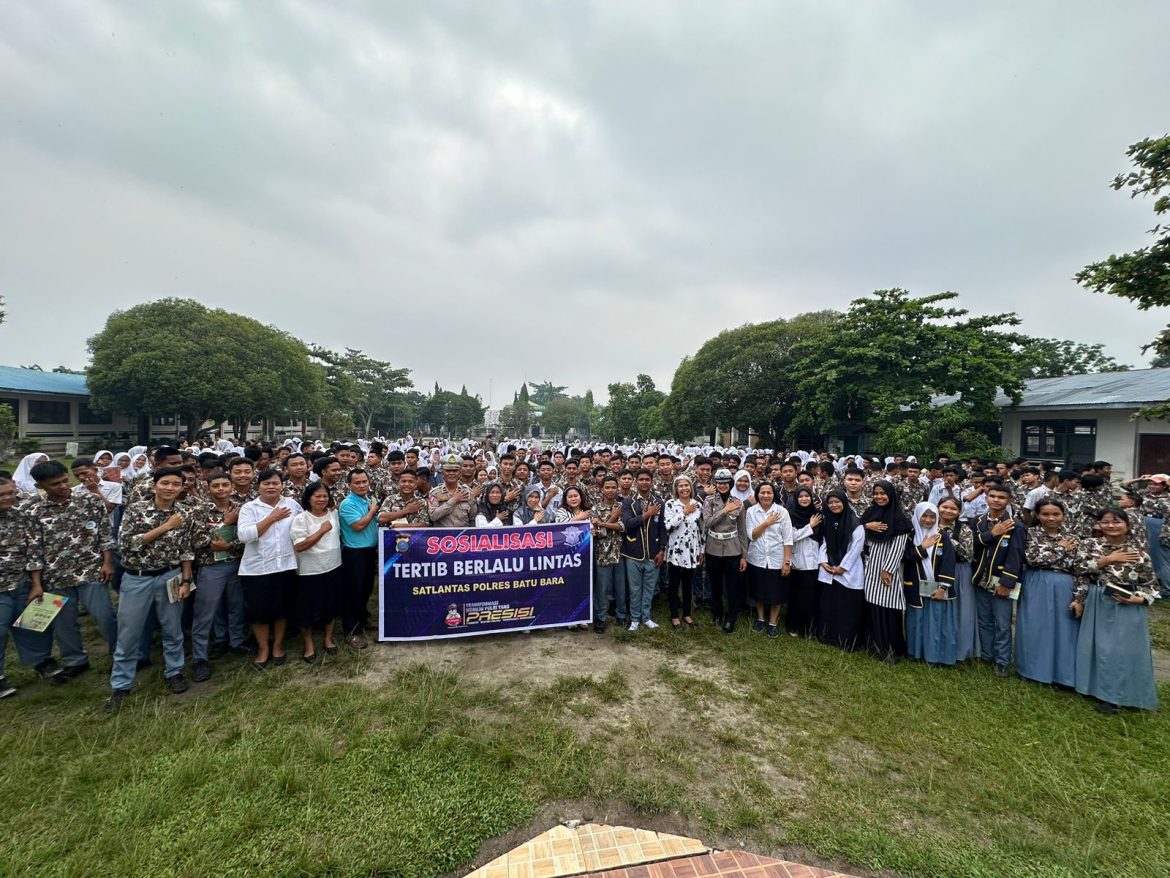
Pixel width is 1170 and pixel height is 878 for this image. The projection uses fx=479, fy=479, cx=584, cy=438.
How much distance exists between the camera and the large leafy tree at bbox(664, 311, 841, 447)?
2525 centimetres

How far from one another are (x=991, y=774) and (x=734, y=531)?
8.64 ft

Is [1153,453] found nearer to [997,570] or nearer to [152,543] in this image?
[997,570]

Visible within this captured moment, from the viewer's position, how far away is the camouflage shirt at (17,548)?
143 inches

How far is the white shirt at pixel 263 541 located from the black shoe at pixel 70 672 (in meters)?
1.59

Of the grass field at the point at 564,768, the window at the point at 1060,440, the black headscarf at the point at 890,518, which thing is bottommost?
the grass field at the point at 564,768

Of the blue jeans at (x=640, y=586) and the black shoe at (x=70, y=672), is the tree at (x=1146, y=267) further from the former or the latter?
the black shoe at (x=70, y=672)

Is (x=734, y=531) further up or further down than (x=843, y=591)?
further up

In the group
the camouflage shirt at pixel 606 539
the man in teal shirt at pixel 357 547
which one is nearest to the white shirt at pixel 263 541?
the man in teal shirt at pixel 357 547

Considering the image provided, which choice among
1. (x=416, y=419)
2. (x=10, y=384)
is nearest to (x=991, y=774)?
(x=10, y=384)

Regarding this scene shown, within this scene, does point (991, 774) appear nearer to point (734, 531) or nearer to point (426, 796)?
point (734, 531)

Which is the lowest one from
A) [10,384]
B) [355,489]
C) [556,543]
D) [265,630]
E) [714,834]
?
[714,834]

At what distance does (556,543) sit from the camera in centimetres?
509

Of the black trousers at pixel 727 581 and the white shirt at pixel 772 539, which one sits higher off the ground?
the white shirt at pixel 772 539

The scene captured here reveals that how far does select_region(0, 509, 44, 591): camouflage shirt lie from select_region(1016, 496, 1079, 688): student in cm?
821
